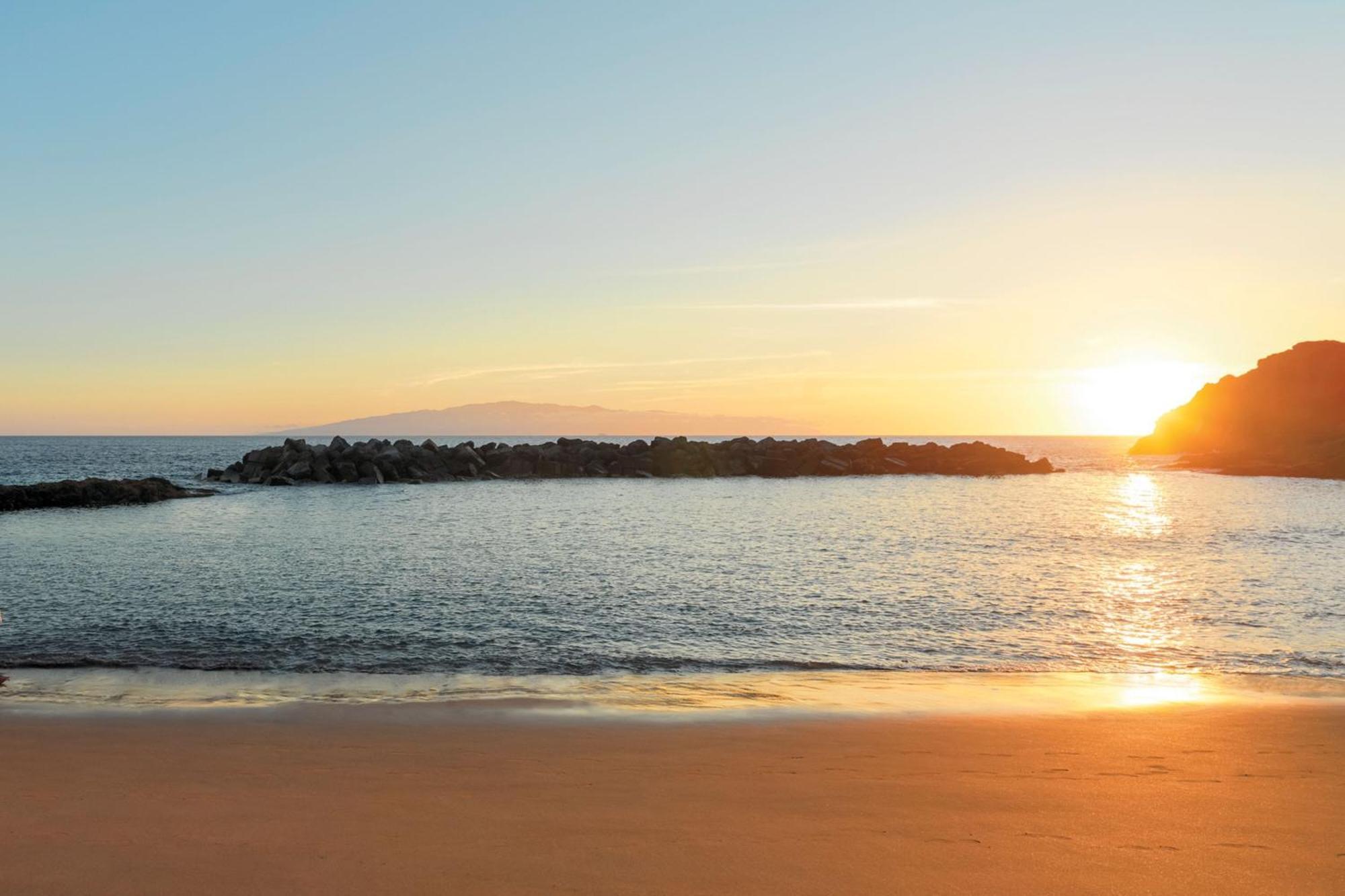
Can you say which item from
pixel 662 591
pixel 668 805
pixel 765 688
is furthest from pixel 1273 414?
pixel 668 805

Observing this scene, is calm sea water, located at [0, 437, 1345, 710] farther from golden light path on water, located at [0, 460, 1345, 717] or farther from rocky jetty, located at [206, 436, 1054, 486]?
rocky jetty, located at [206, 436, 1054, 486]

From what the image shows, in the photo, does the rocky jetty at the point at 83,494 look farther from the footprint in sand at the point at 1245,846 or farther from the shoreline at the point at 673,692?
the footprint in sand at the point at 1245,846

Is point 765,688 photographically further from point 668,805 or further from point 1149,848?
point 1149,848

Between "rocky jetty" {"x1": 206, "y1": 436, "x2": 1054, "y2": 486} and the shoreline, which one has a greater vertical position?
"rocky jetty" {"x1": 206, "y1": 436, "x2": 1054, "y2": 486}

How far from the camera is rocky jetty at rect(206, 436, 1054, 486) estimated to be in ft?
189

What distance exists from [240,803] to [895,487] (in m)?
51.7

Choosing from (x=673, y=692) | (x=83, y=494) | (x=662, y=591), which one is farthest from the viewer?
(x=83, y=494)

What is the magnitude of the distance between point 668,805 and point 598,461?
199ft

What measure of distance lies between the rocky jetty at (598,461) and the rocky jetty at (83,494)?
37.1 feet

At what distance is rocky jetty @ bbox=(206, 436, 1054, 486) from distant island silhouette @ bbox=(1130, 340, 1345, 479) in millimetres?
25714

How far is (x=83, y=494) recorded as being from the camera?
128ft

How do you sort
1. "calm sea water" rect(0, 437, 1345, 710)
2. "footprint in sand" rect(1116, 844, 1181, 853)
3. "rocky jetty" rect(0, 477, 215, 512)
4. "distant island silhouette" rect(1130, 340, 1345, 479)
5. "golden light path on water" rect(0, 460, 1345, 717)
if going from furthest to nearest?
"distant island silhouette" rect(1130, 340, 1345, 479)
"rocky jetty" rect(0, 477, 215, 512)
"calm sea water" rect(0, 437, 1345, 710)
"golden light path on water" rect(0, 460, 1345, 717)
"footprint in sand" rect(1116, 844, 1181, 853)

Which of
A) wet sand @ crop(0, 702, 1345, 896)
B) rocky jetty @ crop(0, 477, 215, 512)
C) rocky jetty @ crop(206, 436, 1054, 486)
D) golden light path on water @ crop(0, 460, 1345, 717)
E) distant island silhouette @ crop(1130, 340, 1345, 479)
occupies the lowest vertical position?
golden light path on water @ crop(0, 460, 1345, 717)

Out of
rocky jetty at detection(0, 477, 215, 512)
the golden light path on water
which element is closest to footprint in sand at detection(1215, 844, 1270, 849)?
the golden light path on water
